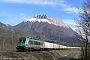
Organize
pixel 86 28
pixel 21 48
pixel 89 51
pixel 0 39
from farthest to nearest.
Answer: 1. pixel 0 39
2. pixel 21 48
3. pixel 89 51
4. pixel 86 28

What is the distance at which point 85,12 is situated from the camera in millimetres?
37188

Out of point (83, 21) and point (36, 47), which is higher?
point (83, 21)

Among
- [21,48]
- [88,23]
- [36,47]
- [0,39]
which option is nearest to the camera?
Answer: [88,23]

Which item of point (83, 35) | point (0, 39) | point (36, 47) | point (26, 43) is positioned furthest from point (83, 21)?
point (0, 39)

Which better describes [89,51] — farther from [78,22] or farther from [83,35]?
[78,22]

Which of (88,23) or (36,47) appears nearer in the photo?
(88,23)

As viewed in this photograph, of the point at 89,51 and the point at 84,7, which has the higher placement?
the point at 84,7

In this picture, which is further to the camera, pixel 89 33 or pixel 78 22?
pixel 78 22

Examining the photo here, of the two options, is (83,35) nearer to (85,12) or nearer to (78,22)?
(78,22)

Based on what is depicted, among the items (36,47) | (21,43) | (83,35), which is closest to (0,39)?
(36,47)

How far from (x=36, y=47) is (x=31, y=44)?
218 inches

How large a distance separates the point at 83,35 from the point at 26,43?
61.0 feet

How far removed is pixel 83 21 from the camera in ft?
124

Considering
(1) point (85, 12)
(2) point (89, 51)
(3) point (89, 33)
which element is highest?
(1) point (85, 12)
